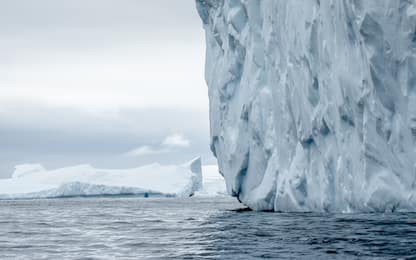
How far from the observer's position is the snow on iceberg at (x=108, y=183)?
80750mm

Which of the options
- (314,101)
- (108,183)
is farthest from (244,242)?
(108,183)

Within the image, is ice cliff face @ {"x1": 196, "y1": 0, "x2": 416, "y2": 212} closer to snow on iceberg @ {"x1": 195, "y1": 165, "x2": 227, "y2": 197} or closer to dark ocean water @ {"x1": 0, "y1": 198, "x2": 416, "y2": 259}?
dark ocean water @ {"x1": 0, "y1": 198, "x2": 416, "y2": 259}

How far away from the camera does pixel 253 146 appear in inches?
1241

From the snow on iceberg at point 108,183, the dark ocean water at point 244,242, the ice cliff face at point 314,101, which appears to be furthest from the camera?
the snow on iceberg at point 108,183

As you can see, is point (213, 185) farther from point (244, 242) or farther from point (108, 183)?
point (244, 242)

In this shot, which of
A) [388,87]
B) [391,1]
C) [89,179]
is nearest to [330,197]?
[388,87]

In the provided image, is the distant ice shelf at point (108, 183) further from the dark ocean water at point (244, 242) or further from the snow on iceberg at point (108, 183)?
the dark ocean water at point (244, 242)

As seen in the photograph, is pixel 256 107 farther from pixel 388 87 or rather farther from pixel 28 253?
pixel 28 253

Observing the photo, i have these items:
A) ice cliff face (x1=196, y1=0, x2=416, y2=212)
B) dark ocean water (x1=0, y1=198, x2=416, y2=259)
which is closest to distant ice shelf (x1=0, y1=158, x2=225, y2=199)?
ice cliff face (x1=196, y1=0, x2=416, y2=212)

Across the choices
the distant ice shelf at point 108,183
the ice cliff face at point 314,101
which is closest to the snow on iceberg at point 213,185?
the distant ice shelf at point 108,183

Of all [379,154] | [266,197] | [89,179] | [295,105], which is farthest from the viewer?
[89,179]

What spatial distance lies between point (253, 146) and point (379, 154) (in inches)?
446

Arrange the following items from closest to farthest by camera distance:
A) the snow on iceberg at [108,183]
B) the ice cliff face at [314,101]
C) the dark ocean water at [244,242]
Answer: the dark ocean water at [244,242] → the ice cliff face at [314,101] → the snow on iceberg at [108,183]

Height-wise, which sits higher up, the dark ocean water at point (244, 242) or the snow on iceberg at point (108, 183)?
the snow on iceberg at point (108, 183)
